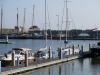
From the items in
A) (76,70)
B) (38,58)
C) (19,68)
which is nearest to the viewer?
(19,68)

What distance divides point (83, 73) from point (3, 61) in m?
9.67

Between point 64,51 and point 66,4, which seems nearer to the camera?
point 64,51

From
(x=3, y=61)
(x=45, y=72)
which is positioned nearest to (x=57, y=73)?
(x=45, y=72)

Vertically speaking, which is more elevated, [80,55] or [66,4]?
[66,4]

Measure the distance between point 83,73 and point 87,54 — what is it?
62.6ft

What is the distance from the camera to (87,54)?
53.2m

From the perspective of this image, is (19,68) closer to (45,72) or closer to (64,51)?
(45,72)

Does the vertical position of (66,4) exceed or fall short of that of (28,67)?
it exceeds it

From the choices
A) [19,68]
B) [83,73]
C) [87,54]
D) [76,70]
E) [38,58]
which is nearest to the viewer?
[19,68]

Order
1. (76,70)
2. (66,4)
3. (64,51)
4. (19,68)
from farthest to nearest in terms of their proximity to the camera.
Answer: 1. (66,4)
2. (64,51)
3. (76,70)
4. (19,68)

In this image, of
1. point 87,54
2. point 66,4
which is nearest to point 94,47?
point 87,54

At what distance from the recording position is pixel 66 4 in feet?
208

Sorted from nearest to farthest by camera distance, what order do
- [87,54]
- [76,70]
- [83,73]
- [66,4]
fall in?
[83,73]
[76,70]
[87,54]
[66,4]

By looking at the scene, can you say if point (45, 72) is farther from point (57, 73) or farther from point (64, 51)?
point (64, 51)
